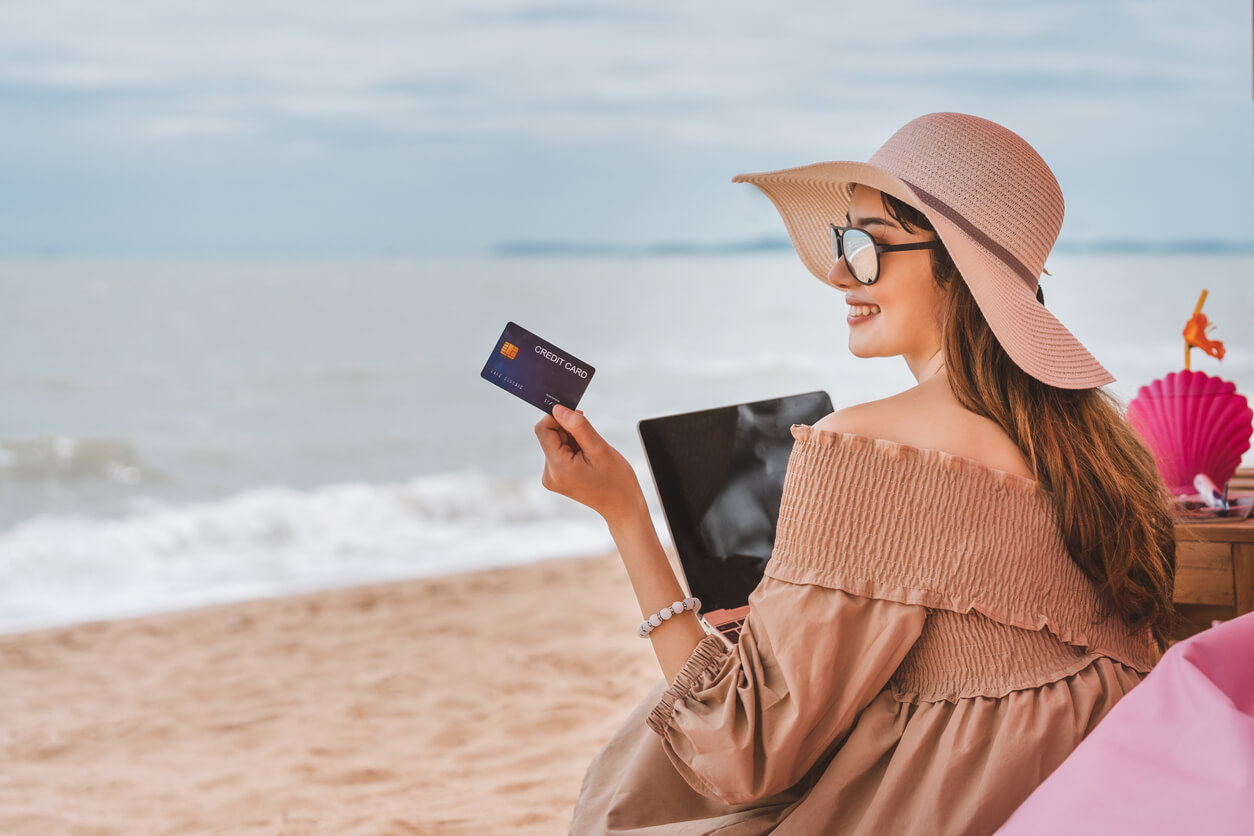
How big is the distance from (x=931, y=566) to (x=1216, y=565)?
1.04 metres

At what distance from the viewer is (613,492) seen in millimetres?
1307

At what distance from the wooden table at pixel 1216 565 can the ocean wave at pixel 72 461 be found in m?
8.73

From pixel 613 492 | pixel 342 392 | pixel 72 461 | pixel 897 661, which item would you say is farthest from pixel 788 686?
pixel 342 392

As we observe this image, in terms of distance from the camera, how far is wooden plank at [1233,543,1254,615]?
184 cm

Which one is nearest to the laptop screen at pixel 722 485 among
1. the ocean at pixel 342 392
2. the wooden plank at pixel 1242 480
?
the wooden plank at pixel 1242 480

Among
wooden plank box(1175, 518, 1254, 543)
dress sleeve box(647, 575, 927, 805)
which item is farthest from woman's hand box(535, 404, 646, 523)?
wooden plank box(1175, 518, 1254, 543)

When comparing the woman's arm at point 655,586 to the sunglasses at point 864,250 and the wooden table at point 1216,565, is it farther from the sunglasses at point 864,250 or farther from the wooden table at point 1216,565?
the wooden table at point 1216,565

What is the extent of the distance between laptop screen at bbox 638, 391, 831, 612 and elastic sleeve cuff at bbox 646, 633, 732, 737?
0.46 metres

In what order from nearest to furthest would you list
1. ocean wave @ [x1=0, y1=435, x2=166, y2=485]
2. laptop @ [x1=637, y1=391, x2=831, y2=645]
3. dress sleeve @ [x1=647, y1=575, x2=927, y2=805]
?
dress sleeve @ [x1=647, y1=575, x2=927, y2=805], laptop @ [x1=637, y1=391, x2=831, y2=645], ocean wave @ [x1=0, y1=435, x2=166, y2=485]

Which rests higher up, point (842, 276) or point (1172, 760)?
point (842, 276)

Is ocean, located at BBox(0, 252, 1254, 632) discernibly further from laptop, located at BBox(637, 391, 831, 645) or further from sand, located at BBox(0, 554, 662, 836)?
laptop, located at BBox(637, 391, 831, 645)

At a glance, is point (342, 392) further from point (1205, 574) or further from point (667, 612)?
point (667, 612)

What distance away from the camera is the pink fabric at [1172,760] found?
85 centimetres

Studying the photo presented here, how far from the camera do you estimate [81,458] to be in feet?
30.8
